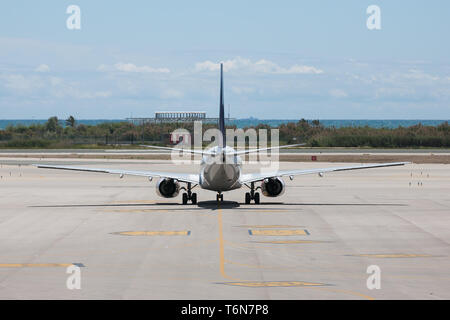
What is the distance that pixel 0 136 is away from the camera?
167875 mm

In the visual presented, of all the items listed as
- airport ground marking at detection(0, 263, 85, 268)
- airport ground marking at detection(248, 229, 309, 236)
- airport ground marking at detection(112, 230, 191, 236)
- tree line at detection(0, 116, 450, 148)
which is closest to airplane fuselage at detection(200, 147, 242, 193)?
airport ground marking at detection(248, 229, 309, 236)

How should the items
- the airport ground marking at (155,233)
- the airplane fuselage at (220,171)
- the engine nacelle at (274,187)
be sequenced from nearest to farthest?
the airport ground marking at (155,233)
the airplane fuselage at (220,171)
the engine nacelle at (274,187)

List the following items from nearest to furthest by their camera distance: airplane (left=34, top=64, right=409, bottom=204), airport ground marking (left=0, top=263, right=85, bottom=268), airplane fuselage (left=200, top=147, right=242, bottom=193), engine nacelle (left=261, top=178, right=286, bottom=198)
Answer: airport ground marking (left=0, top=263, right=85, bottom=268) → airplane fuselage (left=200, top=147, right=242, bottom=193) → airplane (left=34, top=64, right=409, bottom=204) → engine nacelle (left=261, top=178, right=286, bottom=198)

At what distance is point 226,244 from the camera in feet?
103

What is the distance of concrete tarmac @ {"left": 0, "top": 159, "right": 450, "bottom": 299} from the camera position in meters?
22.5

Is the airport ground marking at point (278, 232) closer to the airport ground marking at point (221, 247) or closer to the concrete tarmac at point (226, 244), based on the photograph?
the concrete tarmac at point (226, 244)

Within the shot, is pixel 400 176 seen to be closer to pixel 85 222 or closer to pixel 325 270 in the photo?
pixel 85 222

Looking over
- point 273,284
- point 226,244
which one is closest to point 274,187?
point 226,244

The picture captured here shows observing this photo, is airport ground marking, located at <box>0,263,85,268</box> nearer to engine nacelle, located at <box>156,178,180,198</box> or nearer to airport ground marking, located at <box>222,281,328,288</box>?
airport ground marking, located at <box>222,281,328,288</box>

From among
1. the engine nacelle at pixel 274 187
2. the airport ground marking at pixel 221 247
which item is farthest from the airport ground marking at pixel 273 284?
the engine nacelle at pixel 274 187

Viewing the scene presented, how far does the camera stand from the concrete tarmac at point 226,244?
73.8ft

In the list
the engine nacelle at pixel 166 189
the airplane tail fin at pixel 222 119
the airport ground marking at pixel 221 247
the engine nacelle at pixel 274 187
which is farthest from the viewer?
the engine nacelle at pixel 274 187

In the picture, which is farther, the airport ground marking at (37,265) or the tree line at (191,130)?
the tree line at (191,130)

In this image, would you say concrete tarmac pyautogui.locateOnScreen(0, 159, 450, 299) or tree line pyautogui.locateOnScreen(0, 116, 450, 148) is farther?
tree line pyautogui.locateOnScreen(0, 116, 450, 148)
